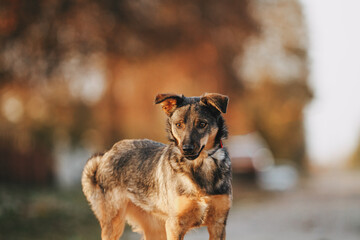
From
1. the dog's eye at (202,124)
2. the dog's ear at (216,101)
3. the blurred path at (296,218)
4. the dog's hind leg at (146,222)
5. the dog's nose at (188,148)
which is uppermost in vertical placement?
the dog's ear at (216,101)

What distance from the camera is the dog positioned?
5.34m

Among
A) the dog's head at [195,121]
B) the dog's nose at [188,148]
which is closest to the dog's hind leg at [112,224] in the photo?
the dog's head at [195,121]

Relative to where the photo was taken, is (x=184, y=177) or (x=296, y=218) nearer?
(x=184, y=177)

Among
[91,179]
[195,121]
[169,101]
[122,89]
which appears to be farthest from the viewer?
A: [122,89]

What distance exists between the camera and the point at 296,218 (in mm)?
12750

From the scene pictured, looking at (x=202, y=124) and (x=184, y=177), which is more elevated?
(x=202, y=124)

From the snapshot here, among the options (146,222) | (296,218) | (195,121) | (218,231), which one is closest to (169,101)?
(195,121)

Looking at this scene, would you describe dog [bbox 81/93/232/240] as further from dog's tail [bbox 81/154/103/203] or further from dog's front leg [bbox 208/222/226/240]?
dog's tail [bbox 81/154/103/203]

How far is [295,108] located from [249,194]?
1865 centimetres

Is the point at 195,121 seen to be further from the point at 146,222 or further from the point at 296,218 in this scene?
the point at 296,218

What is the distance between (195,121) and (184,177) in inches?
27.3

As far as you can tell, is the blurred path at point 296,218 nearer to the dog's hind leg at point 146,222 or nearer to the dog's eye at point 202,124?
the dog's hind leg at point 146,222

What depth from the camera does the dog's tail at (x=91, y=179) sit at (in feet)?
22.2

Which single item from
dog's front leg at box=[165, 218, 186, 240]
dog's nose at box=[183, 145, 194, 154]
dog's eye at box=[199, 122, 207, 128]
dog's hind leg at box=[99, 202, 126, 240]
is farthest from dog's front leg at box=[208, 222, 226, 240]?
dog's hind leg at box=[99, 202, 126, 240]
